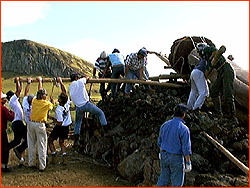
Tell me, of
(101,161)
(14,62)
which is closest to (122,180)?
(101,161)

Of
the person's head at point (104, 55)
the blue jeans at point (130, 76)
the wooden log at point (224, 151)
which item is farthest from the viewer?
the person's head at point (104, 55)

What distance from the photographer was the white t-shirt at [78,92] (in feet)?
26.9

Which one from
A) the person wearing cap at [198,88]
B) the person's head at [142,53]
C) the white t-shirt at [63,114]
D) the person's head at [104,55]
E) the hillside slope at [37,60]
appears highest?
the person's head at [142,53]

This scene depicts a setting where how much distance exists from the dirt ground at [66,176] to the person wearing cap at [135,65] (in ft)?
8.40

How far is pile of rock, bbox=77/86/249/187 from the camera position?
691cm

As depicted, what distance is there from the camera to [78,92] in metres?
8.20

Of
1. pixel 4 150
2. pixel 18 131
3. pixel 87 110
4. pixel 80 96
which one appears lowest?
pixel 4 150

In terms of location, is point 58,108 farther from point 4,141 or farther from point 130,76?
point 130,76

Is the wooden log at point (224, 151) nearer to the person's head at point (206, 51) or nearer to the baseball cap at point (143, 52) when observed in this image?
the person's head at point (206, 51)

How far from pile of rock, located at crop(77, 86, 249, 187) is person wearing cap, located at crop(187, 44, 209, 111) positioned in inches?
13.9

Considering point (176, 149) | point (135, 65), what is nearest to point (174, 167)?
point (176, 149)

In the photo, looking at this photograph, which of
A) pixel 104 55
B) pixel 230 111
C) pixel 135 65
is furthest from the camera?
pixel 104 55

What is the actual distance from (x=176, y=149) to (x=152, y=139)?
226 cm

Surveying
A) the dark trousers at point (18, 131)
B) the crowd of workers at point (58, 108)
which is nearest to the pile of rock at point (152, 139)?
the crowd of workers at point (58, 108)
